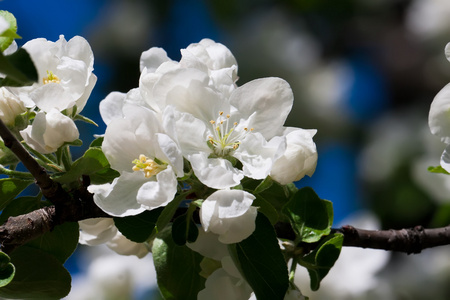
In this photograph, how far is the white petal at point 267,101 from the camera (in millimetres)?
989

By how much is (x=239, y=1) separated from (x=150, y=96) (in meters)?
3.24

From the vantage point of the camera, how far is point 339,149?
4.12 meters

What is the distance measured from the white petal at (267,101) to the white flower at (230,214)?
0.15 metres

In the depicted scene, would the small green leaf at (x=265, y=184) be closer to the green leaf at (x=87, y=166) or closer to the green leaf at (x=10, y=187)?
the green leaf at (x=87, y=166)

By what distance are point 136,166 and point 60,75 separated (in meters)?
0.20

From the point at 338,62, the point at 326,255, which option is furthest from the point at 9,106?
→ the point at 338,62

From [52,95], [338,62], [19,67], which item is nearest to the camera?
[19,67]

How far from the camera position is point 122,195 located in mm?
926

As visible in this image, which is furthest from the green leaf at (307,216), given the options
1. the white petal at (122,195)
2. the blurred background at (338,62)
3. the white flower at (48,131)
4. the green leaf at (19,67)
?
the blurred background at (338,62)

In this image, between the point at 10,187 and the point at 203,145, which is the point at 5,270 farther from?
the point at 203,145

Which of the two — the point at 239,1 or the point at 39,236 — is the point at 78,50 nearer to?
the point at 39,236

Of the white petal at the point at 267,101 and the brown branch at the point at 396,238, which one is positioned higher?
the white petal at the point at 267,101

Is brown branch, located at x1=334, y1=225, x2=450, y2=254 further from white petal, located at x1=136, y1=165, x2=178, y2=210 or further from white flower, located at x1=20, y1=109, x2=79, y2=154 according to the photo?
white flower, located at x1=20, y1=109, x2=79, y2=154

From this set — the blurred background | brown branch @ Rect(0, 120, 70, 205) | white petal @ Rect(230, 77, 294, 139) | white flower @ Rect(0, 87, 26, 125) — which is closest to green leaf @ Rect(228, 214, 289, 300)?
white petal @ Rect(230, 77, 294, 139)
